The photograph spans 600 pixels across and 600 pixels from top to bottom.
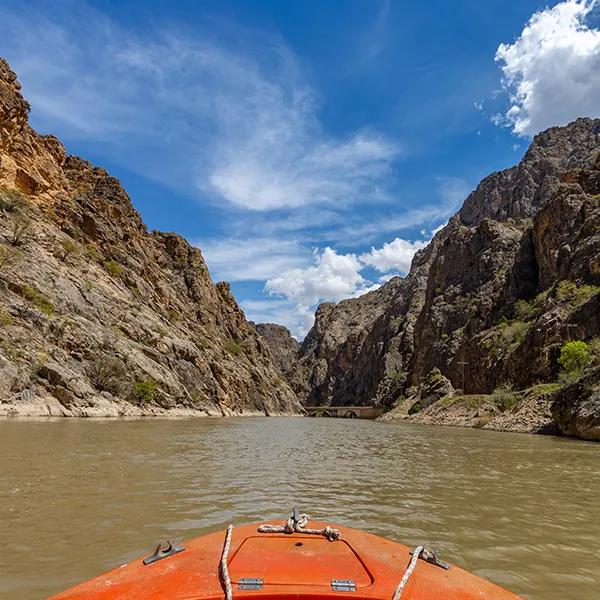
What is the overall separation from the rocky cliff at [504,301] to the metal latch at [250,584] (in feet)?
86.9

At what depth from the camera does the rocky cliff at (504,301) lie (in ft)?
141

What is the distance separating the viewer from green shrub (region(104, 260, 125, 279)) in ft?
189

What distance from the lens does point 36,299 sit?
36906 millimetres

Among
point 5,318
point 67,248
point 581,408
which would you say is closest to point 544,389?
point 581,408

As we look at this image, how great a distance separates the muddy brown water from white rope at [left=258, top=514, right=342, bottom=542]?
1821mm

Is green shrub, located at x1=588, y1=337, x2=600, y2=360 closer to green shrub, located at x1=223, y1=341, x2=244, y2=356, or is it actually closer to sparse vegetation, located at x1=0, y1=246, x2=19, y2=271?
sparse vegetation, located at x1=0, y1=246, x2=19, y2=271

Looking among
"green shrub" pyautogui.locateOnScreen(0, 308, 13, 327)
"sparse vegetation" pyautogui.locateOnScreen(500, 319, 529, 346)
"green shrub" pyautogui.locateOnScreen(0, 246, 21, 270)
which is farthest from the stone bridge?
"green shrub" pyautogui.locateOnScreen(0, 308, 13, 327)

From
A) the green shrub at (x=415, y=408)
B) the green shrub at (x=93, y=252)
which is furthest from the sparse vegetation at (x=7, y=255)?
the green shrub at (x=415, y=408)

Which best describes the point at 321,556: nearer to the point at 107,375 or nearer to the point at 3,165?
the point at 107,375

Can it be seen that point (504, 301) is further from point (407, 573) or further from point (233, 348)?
point (407, 573)

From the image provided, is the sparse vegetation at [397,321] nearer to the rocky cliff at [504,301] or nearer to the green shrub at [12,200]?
the rocky cliff at [504,301]

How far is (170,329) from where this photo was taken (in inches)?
2450

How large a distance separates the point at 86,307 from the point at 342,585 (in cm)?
4507

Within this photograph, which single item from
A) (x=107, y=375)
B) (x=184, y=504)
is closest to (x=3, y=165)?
(x=107, y=375)
